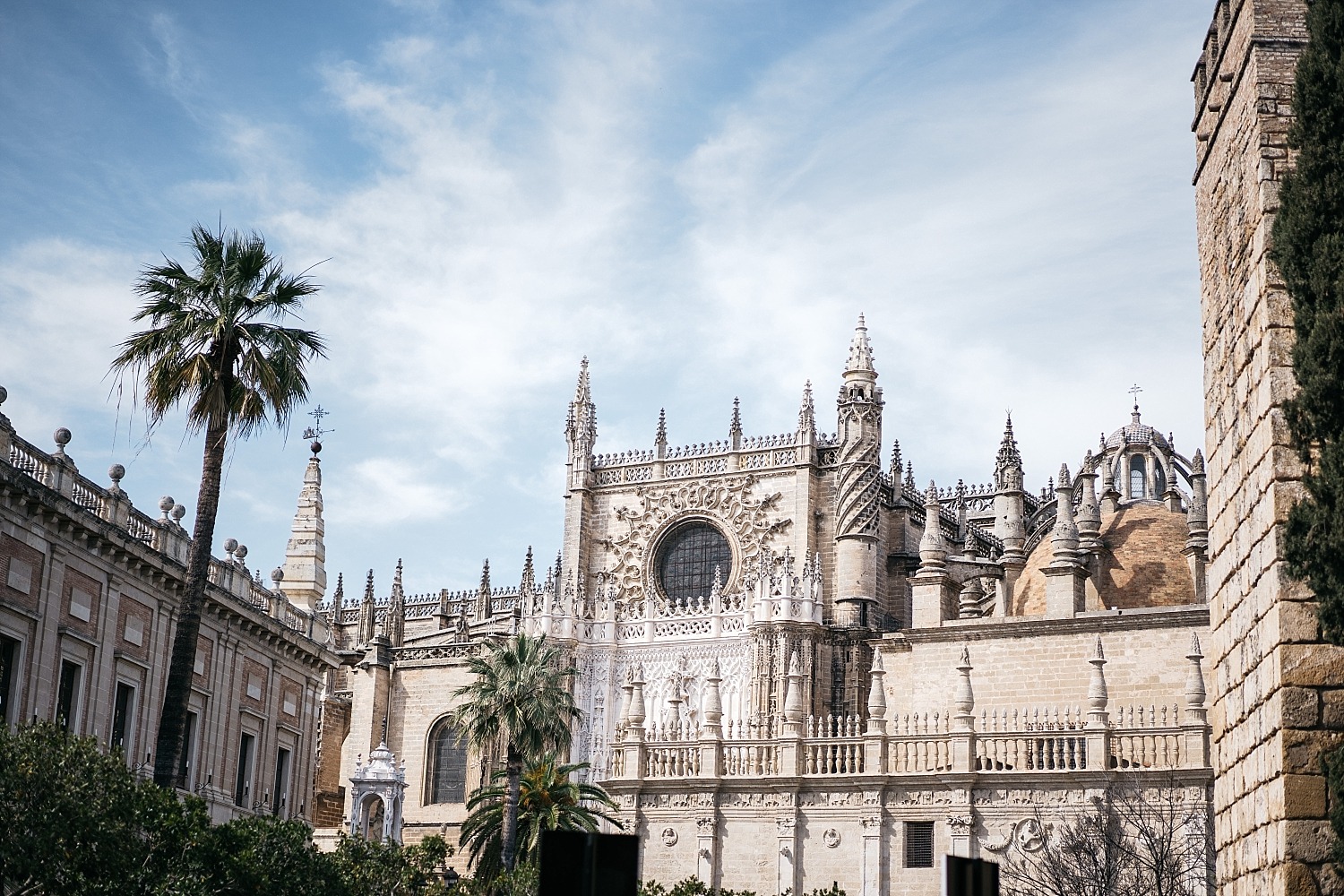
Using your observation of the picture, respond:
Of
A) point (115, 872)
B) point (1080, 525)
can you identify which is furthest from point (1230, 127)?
point (1080, 525)

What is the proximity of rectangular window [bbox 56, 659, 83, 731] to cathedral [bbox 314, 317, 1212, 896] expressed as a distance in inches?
487

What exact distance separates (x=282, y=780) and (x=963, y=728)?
45.3 ft

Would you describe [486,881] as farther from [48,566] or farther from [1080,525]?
[1080,525]

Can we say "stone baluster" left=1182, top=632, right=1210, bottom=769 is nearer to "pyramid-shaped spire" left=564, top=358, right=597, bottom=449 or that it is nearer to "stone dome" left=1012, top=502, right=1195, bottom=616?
"stone dome" left=1012, top=502, right=1195, bottom=616

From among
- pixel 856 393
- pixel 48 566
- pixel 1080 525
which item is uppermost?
pixel 856 393

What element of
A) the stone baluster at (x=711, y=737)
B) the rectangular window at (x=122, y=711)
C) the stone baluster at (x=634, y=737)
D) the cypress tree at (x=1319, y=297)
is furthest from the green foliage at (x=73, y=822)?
the stone baluster at (x=634, y=737)

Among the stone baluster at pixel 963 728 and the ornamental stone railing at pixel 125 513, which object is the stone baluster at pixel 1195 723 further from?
the ornamental stone railing at pixel 125 513

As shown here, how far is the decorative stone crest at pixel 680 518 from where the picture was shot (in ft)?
158

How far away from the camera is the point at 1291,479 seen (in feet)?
38.8

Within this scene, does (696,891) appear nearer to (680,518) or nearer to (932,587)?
(932,587)

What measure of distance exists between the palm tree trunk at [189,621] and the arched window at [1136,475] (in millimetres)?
30432

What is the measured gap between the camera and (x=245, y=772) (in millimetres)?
32906

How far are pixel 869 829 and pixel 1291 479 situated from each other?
2204 centimetres

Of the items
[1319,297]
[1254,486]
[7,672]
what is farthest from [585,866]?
[7,672]
